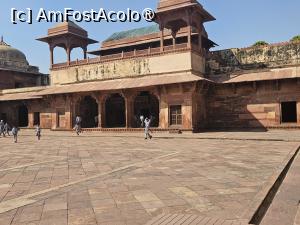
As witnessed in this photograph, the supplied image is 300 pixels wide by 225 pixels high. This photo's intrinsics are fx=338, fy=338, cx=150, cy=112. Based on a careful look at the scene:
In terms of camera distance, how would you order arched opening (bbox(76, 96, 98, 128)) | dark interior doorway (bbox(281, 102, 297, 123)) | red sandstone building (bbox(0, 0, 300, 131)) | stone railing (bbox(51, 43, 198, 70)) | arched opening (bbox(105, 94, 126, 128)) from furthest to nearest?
arched opening (bbox(105, 94, 126, 128))
arched opening (bbox(76, 96, 98, 128))
stone railing (bbox(51, 43, 198, 70))
dark interior doorway (bbox(281, 102, 297, 123))
red sandstone building (bbox(0, 0, 300, 131))

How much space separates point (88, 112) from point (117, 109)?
2172 millimetres

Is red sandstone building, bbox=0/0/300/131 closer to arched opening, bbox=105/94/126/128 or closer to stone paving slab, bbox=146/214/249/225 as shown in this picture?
arched opening, bbox=105/94/126/128

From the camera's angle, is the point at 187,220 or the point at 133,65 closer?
the point at 187,220

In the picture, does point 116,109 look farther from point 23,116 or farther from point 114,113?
point 23,116

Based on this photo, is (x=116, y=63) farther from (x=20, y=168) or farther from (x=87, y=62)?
(x=20, y=168)

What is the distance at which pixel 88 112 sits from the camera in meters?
24.5

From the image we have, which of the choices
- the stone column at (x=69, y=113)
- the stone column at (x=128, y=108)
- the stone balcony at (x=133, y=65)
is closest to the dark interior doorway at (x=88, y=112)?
the stone column at (x=69, y=113)

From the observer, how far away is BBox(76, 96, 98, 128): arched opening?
2372 cm

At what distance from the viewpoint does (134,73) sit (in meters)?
20.7

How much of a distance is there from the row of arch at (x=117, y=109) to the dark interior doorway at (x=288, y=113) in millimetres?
7896

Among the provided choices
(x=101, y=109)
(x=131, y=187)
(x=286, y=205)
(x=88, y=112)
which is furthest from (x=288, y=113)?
(x=131, y=187)

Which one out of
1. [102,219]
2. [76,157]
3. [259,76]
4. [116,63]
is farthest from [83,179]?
[116,63]

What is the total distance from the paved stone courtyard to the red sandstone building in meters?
9.46

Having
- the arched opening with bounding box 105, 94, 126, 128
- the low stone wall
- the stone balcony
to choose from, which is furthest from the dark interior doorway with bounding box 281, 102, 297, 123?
the arched opening with bounding box 105, 94, 126, 128
